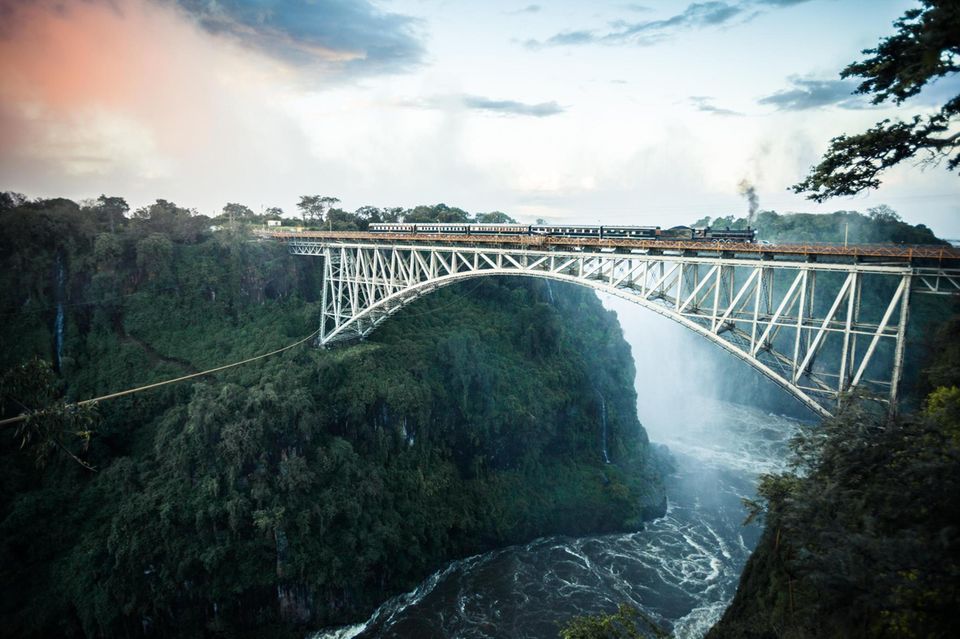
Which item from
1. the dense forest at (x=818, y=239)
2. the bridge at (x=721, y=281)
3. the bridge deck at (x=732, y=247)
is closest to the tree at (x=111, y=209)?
the bridge at (x=721, y=281)

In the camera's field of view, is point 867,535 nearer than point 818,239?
Yes

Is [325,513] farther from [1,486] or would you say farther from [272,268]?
[272,268]

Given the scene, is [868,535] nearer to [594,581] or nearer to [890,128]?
[890,128]

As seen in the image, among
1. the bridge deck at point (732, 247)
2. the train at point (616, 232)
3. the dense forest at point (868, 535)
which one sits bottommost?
the dense forest at point (868, 535)

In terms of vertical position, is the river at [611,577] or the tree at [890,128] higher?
the tree at [890,128]

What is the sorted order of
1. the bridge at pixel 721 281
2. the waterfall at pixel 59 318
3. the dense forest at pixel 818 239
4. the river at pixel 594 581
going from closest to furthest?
the bridge at pixel 721 281 → the river at pixel 594 581 → the waterfall at pixel 59 318 → the dense forest at pixel 818 239

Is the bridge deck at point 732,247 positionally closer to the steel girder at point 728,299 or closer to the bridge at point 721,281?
the bridge at point 721,281

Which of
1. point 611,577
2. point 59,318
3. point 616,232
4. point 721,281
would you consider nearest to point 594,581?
point 611,577
